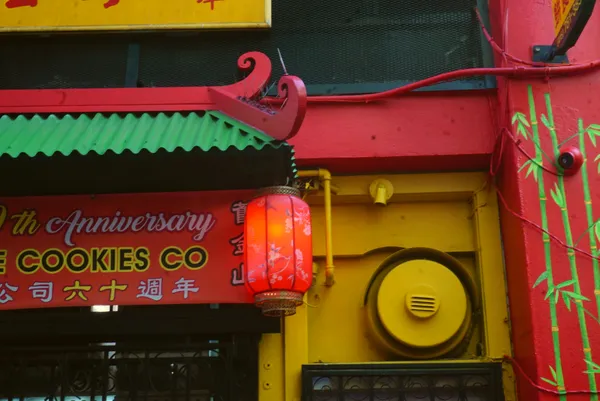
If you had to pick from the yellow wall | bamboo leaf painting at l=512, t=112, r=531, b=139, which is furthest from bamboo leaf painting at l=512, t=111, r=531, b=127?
the yellow wall

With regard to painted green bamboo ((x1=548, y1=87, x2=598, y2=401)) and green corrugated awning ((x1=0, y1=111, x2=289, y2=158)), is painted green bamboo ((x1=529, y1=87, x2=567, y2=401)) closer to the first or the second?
painted green bamboo ((x1=548, y1=87, x2=598, y2=401))

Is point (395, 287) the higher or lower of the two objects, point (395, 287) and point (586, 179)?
the lower

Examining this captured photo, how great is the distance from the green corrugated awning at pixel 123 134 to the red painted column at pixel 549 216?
2375mm

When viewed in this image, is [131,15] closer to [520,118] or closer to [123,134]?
[123,134]

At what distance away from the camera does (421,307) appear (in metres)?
6.50

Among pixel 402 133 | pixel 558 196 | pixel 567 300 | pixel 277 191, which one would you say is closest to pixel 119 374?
pixel 277 191

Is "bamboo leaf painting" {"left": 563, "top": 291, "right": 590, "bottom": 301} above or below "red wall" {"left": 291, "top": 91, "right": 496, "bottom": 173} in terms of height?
below

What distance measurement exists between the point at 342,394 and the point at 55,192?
325 centimetres

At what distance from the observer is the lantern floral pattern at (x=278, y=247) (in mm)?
5406

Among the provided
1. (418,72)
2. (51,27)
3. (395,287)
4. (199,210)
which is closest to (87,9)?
(51,27)

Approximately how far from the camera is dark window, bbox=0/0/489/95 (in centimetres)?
720

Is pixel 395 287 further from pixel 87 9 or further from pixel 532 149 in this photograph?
pixel 87 9

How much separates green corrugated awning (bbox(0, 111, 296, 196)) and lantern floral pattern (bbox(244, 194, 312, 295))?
46 cm

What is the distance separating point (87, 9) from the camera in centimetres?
729
